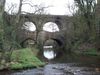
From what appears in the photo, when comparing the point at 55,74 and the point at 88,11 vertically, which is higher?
the point at 88,11

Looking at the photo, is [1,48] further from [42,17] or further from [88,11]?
[42,17]

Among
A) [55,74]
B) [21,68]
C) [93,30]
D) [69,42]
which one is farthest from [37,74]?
[69,42]

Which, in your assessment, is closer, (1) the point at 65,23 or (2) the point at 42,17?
(2) the point at 42,17

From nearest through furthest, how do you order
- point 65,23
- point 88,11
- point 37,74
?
point 37,74
point 88,11
point 65,23

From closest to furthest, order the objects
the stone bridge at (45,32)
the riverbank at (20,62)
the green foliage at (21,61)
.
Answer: the riverbank at (20,62) < the green foliage at (21,61) < the stone bridge at (45,32)

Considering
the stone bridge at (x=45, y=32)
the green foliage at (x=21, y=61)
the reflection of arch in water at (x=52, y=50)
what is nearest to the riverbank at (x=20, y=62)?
the green foliage at (x=21, y=61)

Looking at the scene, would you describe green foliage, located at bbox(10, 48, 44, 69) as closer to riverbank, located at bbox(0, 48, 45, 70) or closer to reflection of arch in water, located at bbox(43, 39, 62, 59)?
riverbank, located at bbox(0, 48, 45, 70)

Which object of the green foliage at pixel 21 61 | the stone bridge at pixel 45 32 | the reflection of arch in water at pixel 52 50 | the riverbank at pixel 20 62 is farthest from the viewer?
the stone bridge at pixel 45 32

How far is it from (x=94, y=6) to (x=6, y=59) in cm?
3048

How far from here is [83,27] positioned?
→ 5366 centimetres

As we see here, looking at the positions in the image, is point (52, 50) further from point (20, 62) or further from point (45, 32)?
point (20, 62)

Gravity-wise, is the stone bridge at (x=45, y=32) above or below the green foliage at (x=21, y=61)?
above

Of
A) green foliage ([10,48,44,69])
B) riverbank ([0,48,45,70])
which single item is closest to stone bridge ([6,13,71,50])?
green foliage ([10,48,44,69])

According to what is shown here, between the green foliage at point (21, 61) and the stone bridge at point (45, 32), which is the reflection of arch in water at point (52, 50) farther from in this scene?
the green foliage at point (21, 61)
